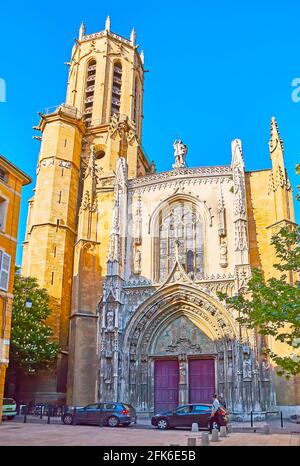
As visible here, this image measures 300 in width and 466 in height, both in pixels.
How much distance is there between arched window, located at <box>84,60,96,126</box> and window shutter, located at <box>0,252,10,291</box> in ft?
82.4

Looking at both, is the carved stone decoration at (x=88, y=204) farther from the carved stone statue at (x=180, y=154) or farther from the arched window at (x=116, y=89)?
the arched window at (x=116, y=89)

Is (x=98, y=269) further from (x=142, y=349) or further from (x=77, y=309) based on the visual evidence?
(x=142, y=349)

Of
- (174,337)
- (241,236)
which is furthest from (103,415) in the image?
(241,236)

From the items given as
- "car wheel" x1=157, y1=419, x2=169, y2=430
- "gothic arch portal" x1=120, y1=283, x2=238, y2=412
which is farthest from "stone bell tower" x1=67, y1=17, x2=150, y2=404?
"car wheel" x1=157, y1=419, x2=169, y2=430

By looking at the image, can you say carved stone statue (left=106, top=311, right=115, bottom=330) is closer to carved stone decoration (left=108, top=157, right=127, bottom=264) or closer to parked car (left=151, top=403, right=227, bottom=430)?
carved stone decoration (left=108, top=157, right=127, bottom=264)

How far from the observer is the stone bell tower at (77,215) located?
89.9ft

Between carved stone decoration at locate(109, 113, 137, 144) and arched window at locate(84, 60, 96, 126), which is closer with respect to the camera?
carved stone decoration at locate(109, 113, 137, 144)

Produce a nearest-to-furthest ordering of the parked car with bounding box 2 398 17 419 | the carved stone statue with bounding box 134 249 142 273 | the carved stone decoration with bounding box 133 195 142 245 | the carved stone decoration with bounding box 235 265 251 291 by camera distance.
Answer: the parked car with bounding box 2 398 17 419 → the carved stone decoration with bounding box 235 265 251 291 → the carved stone statue with bounding box 134 249 142 273 → the carved stone decoration with bounding box 133 195 142 245

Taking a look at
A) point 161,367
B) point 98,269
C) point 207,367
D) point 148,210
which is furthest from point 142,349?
point 148,210

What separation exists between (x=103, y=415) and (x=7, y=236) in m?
8.32

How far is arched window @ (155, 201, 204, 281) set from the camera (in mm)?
28266

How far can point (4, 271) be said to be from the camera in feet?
62.7

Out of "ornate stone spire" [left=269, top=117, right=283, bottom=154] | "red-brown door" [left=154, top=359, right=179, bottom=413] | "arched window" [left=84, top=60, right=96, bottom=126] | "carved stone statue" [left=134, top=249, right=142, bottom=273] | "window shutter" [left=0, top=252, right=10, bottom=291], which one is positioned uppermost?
"arched window" [left=84, top=60, right=96, bottom=126]

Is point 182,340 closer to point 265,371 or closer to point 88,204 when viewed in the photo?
point 265,371
